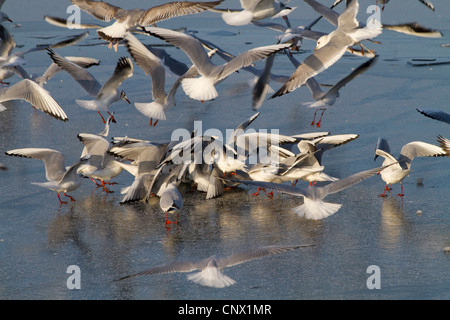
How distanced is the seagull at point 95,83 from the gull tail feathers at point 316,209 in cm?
277

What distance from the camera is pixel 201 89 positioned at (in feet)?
19.0

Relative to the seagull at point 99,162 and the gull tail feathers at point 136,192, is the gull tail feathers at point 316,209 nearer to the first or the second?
the gull tail feathers at point 136,192

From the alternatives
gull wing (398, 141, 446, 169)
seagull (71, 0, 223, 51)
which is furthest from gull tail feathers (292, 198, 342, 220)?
seagull (71, 0, 223, 51)

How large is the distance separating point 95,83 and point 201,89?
57.8 inches

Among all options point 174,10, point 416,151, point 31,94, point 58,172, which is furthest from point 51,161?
point 416,151

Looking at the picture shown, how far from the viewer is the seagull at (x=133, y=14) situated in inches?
233

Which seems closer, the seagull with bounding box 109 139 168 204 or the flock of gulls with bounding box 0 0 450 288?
the flock of gulls with bounding box 0 0 450 288

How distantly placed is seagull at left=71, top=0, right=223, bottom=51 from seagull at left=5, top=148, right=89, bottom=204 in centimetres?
155

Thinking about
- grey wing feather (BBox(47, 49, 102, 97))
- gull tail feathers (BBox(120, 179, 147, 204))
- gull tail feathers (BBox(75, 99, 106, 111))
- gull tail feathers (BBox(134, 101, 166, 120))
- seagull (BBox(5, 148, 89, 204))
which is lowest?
gull tail feathers (BBox(120, 179, 147, 204))

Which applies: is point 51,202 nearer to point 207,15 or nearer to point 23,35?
point 23,35

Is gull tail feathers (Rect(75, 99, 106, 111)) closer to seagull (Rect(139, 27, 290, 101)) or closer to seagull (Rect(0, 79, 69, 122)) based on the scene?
seagull (Rect(0, 79, 69, 122))

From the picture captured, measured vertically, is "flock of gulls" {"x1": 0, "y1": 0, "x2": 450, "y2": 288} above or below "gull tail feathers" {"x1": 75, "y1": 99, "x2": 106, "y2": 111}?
below

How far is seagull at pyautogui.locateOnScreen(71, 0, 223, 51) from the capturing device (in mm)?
5917

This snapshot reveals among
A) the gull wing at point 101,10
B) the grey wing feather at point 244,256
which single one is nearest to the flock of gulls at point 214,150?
the gull wing at point 101,10
